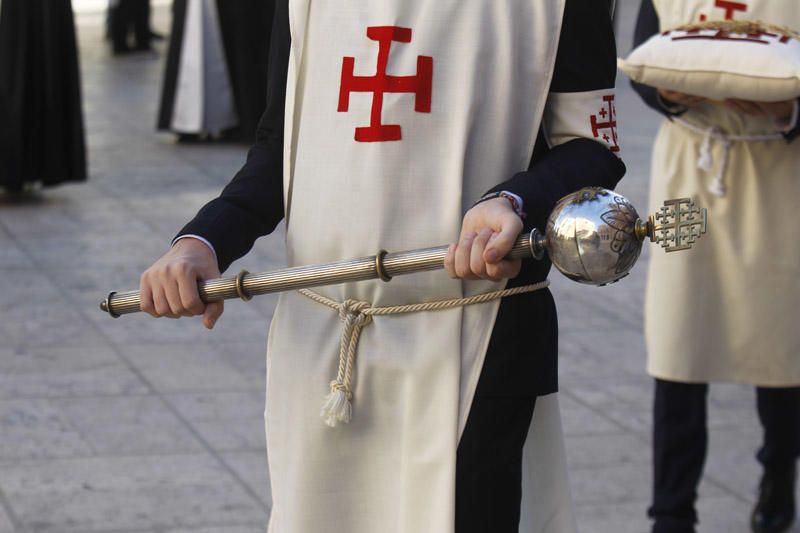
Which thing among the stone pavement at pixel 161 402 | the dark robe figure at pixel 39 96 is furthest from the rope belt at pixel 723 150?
the dark robe figure at pixel 39 96

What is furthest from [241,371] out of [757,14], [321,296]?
[321,296]

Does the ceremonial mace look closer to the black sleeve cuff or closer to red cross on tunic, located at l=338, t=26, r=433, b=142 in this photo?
the black sleeve cuff

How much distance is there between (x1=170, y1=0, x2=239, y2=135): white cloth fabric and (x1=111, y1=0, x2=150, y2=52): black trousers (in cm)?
388

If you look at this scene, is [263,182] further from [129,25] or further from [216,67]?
[129,25]

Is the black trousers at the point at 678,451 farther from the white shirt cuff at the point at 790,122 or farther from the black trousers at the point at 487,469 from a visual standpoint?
the black trousers at the point at 487,469

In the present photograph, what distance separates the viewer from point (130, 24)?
1374cm

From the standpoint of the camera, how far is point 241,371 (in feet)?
16.8

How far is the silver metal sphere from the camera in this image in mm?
1709

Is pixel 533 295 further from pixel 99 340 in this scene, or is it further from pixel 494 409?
pixel 99 340

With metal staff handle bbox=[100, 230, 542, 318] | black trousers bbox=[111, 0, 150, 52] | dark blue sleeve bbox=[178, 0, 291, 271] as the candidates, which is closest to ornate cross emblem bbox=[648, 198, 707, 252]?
metal staff handle bbox=[100, 230, 542, 318]

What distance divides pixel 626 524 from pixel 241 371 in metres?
1.70

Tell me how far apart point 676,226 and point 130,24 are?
12604mm

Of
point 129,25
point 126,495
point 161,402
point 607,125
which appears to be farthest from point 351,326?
point 129,25

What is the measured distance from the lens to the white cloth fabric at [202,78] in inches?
379
